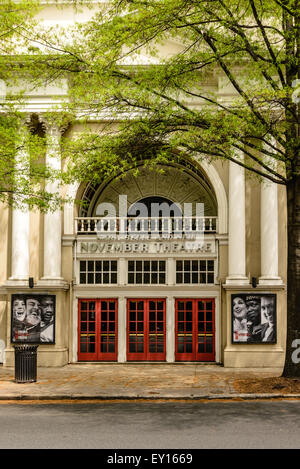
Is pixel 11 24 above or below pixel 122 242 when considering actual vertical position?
above

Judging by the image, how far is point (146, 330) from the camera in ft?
66.3

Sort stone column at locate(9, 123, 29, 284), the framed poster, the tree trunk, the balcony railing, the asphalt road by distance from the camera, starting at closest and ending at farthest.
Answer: the asphalt road
the tree trunk
the framed poster
stone column at locate(9, 123, 29, 284)
the balcony railing

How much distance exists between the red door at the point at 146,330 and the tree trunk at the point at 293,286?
19.6 feet

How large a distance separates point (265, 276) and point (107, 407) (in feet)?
27.9

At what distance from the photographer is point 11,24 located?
16156mm

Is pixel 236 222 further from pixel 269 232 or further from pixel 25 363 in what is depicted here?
pixel 25 363

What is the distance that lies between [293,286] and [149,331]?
260 inches

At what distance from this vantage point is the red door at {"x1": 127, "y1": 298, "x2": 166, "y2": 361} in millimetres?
20203

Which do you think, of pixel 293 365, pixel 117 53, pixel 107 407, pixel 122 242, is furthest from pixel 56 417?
pixel 122 242

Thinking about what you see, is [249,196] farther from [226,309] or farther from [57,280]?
[57,280]

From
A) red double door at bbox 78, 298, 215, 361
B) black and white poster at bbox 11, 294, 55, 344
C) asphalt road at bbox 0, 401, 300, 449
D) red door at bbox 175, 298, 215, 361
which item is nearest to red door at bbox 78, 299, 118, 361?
red double door at bbox 78, 298, 215, 361

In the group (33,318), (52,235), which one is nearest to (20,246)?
(52,235)

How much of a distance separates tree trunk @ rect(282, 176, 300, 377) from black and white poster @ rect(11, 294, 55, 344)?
7912 millimetres

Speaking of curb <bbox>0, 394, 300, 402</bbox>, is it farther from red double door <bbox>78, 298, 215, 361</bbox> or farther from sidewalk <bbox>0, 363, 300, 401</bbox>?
red double door <bbox>78, 298, 215, 361</bbox>
